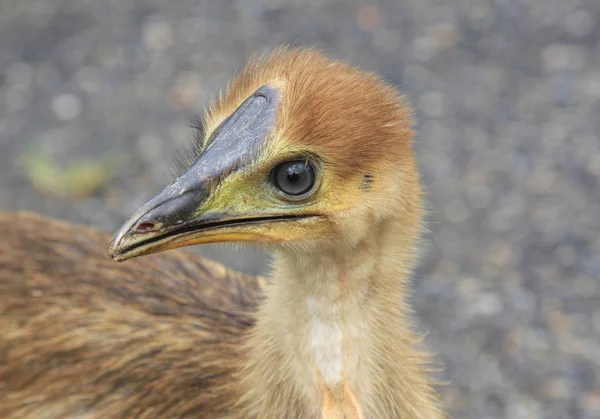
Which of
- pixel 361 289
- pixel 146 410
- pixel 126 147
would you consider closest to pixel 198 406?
pixel 146 410

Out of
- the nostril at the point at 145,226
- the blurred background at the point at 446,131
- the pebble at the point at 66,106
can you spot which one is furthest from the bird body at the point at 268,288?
the pebble at the point at 66,106

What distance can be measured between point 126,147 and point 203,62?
1095 millimetres

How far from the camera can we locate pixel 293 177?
8.59 feet

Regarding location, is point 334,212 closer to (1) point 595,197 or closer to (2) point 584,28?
(1) point 595,197

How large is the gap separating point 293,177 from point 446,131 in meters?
3.99

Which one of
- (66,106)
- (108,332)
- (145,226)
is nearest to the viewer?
(145,226)

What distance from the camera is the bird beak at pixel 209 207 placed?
8.38 ft

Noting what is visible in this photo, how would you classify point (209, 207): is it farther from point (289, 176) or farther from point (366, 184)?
point (366, 184)

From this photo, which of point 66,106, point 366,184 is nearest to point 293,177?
point 366,184

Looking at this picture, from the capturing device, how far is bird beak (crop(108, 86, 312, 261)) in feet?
8.38

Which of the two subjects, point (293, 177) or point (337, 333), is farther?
point (337, 333)

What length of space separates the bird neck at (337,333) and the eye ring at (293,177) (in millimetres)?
226

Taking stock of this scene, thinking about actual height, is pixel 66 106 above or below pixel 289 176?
above

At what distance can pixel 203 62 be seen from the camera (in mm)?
7059
